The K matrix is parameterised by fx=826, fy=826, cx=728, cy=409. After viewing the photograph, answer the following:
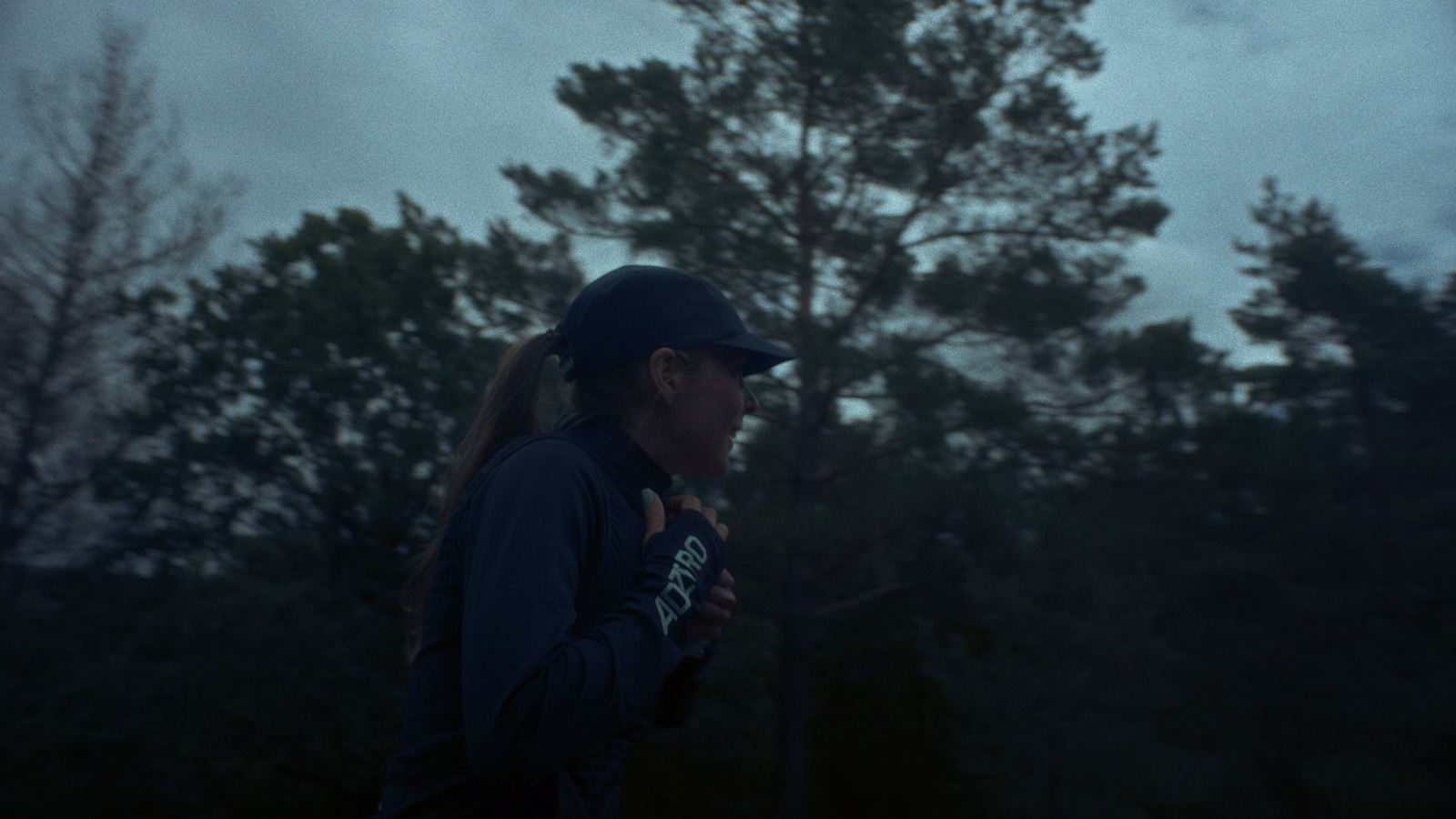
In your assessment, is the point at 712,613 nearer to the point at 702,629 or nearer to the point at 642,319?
the point at 702,629

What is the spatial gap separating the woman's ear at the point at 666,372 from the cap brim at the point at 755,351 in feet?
0.25

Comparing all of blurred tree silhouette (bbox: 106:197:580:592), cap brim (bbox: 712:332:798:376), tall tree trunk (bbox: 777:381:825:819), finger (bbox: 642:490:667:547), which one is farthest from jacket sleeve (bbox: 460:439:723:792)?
tall tree trunk (bbox: 777:381:825:819)

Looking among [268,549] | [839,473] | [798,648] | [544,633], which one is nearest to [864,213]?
[839,473]

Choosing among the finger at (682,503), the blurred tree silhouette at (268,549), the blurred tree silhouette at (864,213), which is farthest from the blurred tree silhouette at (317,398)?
the finger at (682,503)

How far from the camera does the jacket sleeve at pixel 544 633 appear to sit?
0.96m

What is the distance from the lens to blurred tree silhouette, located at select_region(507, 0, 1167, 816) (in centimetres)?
795

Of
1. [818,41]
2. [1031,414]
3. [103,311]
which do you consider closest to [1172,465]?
[1031,414]

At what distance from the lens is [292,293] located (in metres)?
7.67

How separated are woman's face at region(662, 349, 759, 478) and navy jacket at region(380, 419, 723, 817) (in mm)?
164

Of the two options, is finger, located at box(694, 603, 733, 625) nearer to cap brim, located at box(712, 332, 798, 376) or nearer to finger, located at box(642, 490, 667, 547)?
finger, located at box(642, 490, 667, 547)

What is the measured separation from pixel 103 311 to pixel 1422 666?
10.2 m

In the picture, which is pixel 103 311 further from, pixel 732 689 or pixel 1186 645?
pixel 1186 645

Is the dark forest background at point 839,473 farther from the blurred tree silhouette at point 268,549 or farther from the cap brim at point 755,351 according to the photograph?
the cap brim at point 755,351

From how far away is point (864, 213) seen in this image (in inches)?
350
